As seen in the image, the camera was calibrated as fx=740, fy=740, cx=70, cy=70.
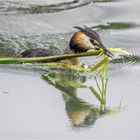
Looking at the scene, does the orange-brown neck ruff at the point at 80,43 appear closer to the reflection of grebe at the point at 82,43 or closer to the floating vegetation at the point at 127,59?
the reflection of grebe at the point at 82,43

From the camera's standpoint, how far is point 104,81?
909 cm

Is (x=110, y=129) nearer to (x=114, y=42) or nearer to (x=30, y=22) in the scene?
(x=114, y=42)

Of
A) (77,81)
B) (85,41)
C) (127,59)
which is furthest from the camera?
(127,59)

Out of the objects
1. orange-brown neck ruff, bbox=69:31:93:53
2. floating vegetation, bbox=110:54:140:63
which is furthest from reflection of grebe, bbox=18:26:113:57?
floating vegetation, bbox=110:54:140:63

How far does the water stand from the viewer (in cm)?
718

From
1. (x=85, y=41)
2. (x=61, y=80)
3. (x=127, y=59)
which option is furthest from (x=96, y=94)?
(x=127, y=59)

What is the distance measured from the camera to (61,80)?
925 cm

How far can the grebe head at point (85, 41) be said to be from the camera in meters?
9.50

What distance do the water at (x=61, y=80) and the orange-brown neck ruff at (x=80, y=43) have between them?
14.9 inches

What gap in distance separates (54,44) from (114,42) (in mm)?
984

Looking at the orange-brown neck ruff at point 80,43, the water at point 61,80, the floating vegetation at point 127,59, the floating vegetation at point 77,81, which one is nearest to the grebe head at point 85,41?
the orange-brown neck ruff at point 80,43

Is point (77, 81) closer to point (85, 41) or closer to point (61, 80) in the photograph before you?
point (61, 80)

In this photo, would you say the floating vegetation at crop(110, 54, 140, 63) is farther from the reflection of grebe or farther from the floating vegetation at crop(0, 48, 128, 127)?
the reflection of grebe

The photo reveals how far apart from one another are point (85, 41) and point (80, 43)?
115 millimetres
